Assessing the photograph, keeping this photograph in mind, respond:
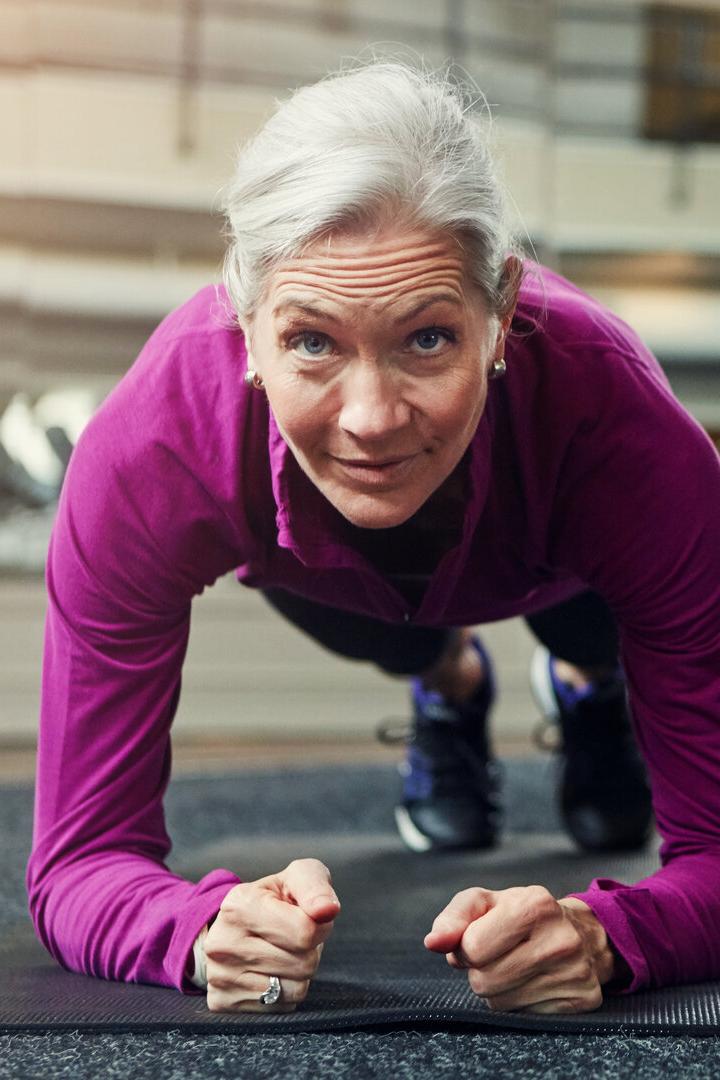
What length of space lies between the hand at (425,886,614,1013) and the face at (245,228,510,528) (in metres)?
0.26

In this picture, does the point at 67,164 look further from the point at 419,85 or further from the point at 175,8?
the point at 419,85

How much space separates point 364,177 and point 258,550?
1.16ft

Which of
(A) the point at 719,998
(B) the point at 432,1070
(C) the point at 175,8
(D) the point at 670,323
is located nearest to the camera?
(B) the point at 432,1070

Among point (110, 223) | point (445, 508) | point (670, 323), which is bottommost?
point (670, 323)

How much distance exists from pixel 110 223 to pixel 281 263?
1.93 m

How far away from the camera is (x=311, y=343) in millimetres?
847

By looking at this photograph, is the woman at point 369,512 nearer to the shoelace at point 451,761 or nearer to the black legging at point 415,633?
the black legging at point 415,633

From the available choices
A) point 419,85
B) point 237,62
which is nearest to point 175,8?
point 237,62

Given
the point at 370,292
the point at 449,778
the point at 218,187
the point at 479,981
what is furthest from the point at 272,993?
the point at 218,187

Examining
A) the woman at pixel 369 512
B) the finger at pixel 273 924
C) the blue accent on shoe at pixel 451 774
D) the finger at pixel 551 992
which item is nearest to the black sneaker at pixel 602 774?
the blue accent on shoe at pixel 451 774

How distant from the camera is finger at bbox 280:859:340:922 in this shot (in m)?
0.84

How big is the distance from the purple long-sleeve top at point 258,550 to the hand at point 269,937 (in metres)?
0.06

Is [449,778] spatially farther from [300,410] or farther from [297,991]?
[300,410]

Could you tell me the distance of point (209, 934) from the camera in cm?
88
